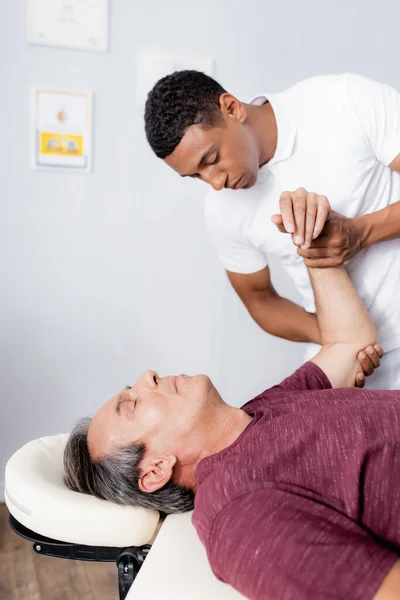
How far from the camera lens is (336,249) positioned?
158 cm

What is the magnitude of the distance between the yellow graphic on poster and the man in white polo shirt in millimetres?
1002

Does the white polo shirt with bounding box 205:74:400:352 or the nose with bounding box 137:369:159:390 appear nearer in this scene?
the nose with bounding box 137:369:159:390

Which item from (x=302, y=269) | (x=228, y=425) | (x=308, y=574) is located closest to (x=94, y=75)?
(x=302, y=269)

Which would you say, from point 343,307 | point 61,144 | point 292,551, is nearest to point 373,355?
point 343,307

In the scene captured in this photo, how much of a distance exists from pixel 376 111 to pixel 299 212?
38 centimetres

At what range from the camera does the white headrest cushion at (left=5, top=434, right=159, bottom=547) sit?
1321mm

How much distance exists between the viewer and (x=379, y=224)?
1.61m

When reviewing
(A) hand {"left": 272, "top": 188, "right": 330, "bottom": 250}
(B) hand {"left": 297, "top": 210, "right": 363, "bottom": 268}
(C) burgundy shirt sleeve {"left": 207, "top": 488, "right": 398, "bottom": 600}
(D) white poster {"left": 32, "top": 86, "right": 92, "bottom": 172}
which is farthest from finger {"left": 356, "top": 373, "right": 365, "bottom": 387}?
(D) white poster {"left": 32, "top": 86, "right": 92, "bottom": 172}

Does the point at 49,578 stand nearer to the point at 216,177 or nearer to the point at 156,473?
the point at 156,473

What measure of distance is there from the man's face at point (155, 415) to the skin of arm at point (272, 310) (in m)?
0.57

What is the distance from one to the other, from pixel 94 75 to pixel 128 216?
562 mm

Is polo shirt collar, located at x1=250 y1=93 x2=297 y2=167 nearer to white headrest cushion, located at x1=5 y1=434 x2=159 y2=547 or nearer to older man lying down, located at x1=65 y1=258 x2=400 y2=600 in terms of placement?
older man lying down, located at x1=65 y1=258 x2=400 y2=600

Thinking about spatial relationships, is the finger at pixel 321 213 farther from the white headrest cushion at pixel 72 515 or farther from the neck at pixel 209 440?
the white headrest cushion at pixel 72 515

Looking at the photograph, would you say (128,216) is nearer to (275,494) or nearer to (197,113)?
(197,113)
